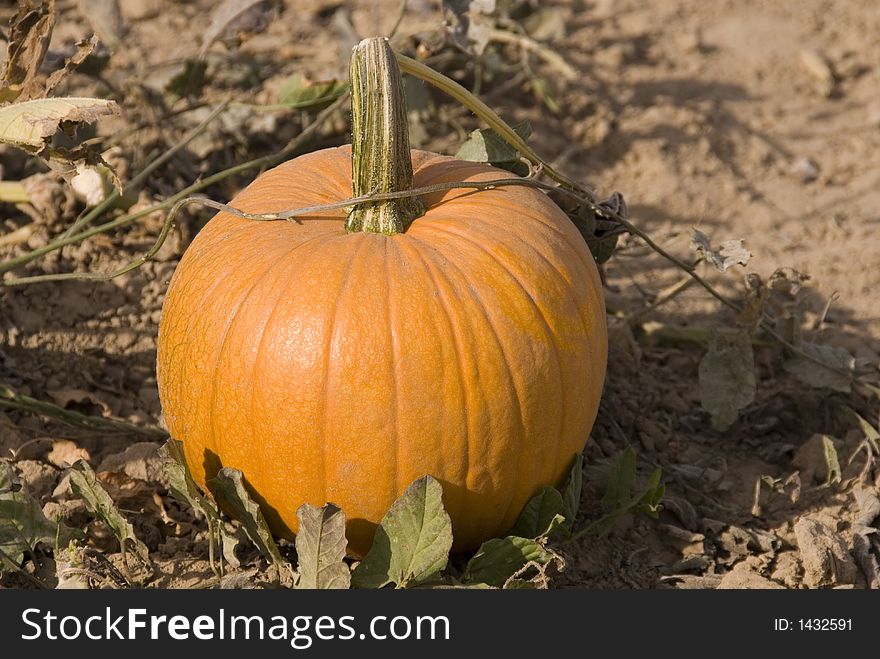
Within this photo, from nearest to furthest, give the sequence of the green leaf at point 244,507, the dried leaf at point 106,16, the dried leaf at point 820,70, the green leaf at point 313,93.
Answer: the green leaf at point 244,507, the green leaf at point 313,93, the dried leaf at point 106,16, the dried leaf at point 820,70

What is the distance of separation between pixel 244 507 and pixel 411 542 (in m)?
0.42

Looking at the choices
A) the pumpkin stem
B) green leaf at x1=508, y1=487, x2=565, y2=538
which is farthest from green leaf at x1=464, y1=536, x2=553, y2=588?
the pumpkin stem

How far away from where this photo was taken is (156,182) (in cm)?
427

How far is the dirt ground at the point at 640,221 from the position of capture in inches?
125

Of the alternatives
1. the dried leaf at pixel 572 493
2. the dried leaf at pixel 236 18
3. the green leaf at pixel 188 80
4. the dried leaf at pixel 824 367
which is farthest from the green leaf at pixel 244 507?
the green leaf at pixel 188 80

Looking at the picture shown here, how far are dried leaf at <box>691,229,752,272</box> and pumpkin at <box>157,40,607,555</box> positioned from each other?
1.33 feet

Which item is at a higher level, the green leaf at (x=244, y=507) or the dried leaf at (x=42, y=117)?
the dried leaf at (x=42, y=117)

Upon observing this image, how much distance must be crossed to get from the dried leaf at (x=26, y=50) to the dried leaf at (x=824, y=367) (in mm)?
2403

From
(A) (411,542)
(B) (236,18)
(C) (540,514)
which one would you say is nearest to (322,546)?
(A) (411,542)

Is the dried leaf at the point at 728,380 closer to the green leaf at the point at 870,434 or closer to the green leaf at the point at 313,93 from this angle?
the green leaf at the point at 870,434

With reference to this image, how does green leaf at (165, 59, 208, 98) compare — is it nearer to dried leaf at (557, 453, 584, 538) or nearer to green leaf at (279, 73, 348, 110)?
green leaf at (279, 73, 348, 110)

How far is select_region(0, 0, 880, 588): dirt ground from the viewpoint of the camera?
317 centimetres

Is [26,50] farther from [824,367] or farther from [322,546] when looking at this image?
[824,367]

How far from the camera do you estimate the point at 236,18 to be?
4.10 meters
